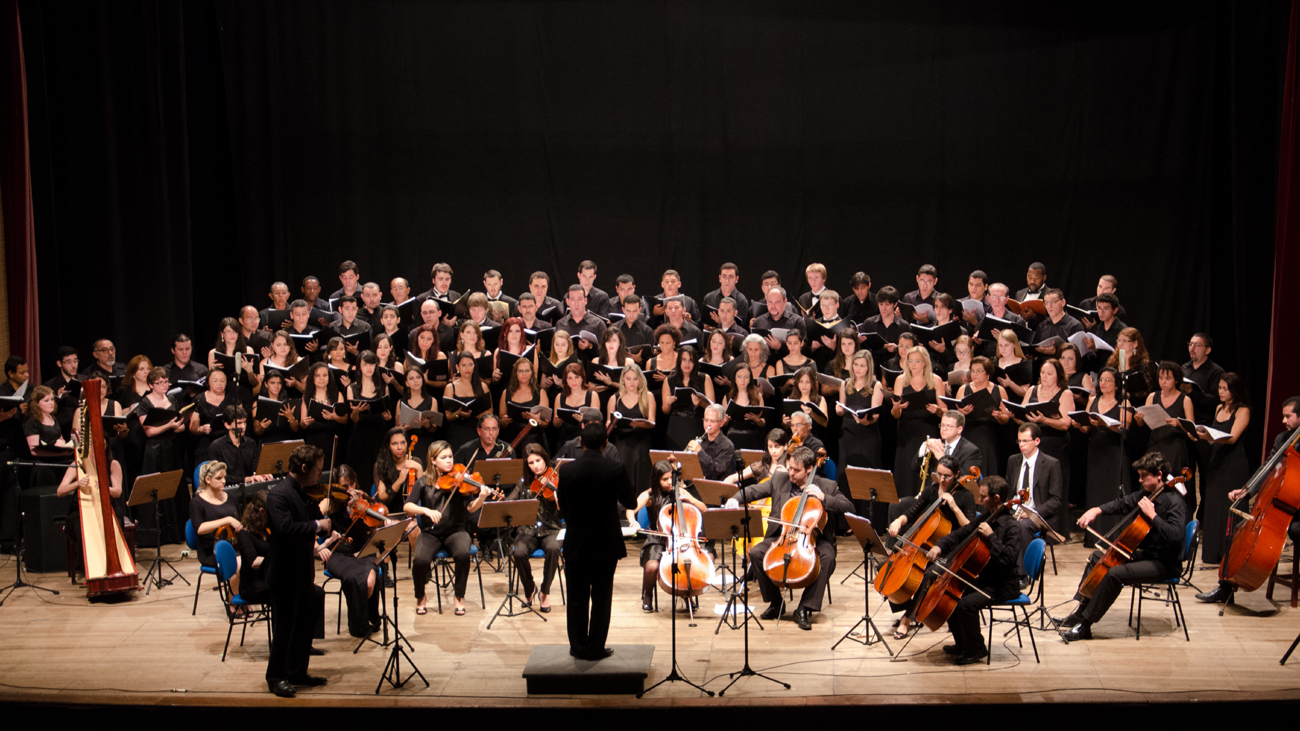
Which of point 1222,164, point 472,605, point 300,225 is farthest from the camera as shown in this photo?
point 300,225

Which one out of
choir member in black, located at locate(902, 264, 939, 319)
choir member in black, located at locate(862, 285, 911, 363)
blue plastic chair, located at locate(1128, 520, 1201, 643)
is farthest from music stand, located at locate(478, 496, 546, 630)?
choir member in black, located at locate(902, 264, 939, 319)

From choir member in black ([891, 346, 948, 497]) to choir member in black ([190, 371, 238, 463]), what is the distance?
17.5 ft

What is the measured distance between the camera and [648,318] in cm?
1027

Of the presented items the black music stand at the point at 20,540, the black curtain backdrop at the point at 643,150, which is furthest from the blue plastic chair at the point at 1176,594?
the black music stand at the point at 20,540

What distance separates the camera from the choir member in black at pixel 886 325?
9.22 m

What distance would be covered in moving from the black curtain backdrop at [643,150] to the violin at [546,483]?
5.02m

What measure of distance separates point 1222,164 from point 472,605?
8868 mm

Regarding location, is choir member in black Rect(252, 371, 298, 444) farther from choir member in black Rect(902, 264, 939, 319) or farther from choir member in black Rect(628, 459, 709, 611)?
choir member in black Rect(902, 264, 939, 319)

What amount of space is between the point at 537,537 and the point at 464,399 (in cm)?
176

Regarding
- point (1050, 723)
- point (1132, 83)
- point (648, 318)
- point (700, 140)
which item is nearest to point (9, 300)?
point (648, 318)

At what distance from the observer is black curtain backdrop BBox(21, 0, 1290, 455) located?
36.2 ft

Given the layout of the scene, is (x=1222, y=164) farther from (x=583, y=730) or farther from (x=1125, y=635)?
(x=583, y=730)

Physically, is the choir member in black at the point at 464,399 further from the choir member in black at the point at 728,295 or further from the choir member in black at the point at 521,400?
the choir member in black at the point at 728,295

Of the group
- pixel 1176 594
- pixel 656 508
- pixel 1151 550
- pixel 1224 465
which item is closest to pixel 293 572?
pixel 656 508
